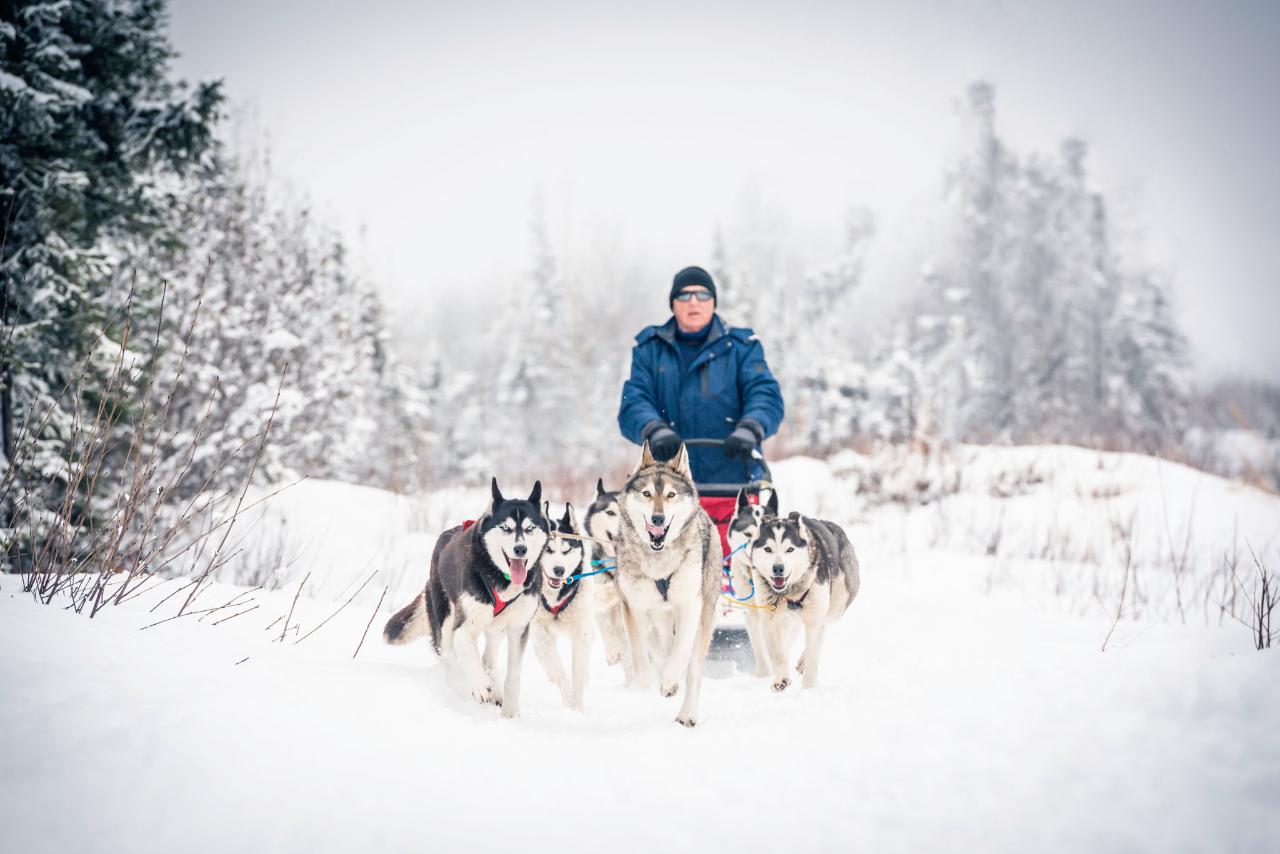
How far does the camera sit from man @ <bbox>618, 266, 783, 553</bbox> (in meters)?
4.16

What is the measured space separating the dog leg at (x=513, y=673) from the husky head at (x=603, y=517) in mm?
1095

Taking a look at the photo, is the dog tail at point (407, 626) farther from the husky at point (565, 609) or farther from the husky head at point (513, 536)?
the husky head at point (513, 536)

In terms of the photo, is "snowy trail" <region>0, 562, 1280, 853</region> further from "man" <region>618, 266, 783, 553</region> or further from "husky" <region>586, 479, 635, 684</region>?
"man" <region>618, 266, 783, 553</region>

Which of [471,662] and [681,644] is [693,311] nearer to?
[681,644]

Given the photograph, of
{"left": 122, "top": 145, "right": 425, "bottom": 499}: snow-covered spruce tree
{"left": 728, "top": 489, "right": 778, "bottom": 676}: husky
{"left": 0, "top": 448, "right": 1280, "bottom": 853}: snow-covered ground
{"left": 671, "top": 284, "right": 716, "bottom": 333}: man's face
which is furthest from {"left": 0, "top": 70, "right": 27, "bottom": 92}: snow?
{"left": 728, "top": 489, "right": 778, "bottom": 676}: husky

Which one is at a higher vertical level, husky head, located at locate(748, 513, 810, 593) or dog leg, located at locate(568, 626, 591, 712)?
husky head, located at locate(748, 513, 810, 593)

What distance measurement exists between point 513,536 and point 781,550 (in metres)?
1.31

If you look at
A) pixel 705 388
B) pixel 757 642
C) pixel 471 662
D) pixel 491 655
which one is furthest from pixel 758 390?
pixel 471 662

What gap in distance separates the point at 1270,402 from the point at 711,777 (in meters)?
39.9

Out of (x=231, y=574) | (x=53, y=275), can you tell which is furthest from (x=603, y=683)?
(x=53, y=275)

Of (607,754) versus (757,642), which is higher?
(607,754)

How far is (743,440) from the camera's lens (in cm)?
344

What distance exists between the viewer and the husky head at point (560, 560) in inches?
116

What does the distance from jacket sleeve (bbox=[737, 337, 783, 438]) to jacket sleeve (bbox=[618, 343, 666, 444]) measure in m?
0.57
